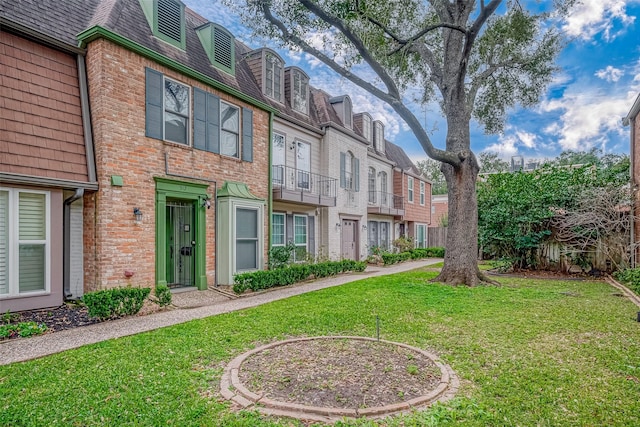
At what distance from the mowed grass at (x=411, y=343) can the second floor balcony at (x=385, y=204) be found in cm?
1143

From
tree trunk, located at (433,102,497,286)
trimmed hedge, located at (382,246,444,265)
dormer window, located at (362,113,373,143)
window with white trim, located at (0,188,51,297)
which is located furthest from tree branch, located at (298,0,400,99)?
trimmed hedge, located at (382,246,444,265)

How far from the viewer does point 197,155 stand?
32.1 ft

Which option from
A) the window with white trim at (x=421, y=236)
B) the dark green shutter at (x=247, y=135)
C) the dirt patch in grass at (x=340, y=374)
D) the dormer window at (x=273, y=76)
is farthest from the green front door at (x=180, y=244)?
the window with white trim at (x=421, y=236)

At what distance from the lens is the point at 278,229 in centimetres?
1373

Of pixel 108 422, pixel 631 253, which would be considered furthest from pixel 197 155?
pixel 631 253

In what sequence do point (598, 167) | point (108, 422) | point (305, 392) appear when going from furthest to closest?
point (598, 167) < point (305, 392) < point (108, 422)

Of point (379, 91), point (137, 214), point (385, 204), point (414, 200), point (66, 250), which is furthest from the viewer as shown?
point (414, 200)

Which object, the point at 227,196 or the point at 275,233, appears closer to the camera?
the point at 227,196

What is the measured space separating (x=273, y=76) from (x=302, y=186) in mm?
4125

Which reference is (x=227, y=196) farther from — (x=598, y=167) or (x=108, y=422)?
(x=598, y=167)

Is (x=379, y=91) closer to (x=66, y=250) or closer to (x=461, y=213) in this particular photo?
(x=461, y=213)

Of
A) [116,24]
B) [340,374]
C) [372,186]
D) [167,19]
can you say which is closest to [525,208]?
[372,186]

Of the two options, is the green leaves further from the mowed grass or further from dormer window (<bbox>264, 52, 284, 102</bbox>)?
dormer window (<bbox>264, 52, 284, 102</bbox>)

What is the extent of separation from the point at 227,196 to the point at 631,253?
12.6 m
